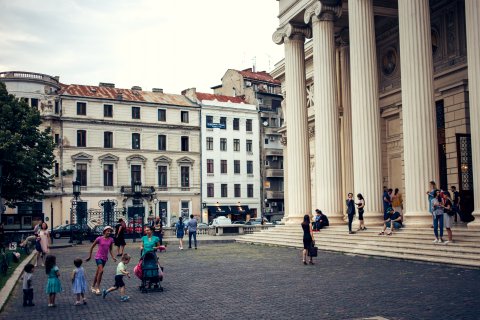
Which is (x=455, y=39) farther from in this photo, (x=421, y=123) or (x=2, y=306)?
(x=2, y=306)

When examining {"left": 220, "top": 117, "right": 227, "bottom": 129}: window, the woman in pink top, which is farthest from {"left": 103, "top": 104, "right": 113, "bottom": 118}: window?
the woman in pink top

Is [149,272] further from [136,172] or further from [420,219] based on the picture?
[136,172]

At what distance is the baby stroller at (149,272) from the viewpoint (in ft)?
44.3

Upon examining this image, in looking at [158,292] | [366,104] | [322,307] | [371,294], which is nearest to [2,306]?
[158,292]

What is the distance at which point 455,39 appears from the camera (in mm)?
24797

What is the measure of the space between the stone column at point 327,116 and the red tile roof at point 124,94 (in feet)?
137

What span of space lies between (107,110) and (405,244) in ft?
168

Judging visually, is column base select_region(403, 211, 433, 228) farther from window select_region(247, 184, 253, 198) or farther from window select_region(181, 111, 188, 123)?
window select_region(247, 184, 253, 198)

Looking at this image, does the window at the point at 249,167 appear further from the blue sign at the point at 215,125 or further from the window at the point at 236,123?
the blue sign at the point at 215,125

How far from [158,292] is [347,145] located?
→ 19.7 m

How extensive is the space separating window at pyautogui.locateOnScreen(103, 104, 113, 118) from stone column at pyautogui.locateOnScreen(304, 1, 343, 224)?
41463mm

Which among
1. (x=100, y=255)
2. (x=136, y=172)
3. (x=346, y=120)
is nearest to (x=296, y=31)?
(x=346, y=120)

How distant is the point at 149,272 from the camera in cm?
1349

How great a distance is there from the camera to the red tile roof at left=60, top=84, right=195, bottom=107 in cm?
6349
